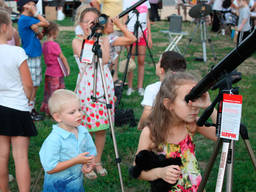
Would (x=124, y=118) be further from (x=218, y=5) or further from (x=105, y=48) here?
(x=218, y=5)

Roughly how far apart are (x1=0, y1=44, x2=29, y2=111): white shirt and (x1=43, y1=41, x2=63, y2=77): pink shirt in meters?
2.35

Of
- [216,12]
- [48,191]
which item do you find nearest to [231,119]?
[48,191]

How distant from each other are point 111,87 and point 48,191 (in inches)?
54.9

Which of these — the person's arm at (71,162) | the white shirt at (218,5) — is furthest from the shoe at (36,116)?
the white shirt at (218,5)

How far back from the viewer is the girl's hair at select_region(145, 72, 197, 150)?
1997 millimetres

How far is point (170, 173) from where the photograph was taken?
181 cm

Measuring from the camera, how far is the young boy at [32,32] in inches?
178

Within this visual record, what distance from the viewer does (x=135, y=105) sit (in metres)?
5.48

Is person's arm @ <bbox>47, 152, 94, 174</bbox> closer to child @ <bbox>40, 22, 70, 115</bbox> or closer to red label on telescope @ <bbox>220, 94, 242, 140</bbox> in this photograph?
red label on telescope @ <bbox>220, 94, 242, 140</bbox>

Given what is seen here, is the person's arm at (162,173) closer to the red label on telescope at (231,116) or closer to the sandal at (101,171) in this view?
the red label on telescope at (231,116)

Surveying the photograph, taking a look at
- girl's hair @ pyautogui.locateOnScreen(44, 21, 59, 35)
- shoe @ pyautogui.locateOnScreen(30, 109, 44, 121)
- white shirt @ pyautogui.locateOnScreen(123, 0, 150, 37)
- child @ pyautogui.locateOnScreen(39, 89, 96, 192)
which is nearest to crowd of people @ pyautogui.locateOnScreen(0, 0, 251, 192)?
child @ pyautogui.locateOnScreen(39, 89, 96, 192)

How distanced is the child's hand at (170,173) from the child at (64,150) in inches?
23.3

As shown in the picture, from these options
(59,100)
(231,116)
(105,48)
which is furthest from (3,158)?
(231,116)

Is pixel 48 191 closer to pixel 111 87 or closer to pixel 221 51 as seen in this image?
pixel 111 87
